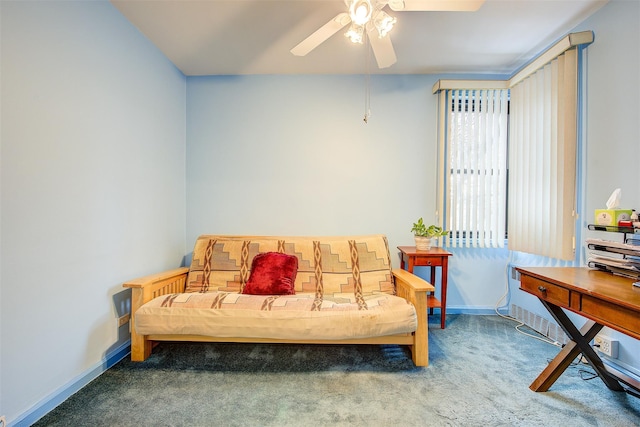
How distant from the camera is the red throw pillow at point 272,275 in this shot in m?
2.29

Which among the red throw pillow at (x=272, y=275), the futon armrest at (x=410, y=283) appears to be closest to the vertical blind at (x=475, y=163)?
the futon armrest at (x=410, y=283)

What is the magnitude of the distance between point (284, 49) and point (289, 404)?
8.83ft

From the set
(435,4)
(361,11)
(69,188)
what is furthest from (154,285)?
(435,4)

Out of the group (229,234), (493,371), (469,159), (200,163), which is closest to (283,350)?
(229,234)

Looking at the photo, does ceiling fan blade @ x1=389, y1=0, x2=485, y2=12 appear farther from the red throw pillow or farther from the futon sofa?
the red throw pillow

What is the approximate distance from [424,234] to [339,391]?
1.58 metres

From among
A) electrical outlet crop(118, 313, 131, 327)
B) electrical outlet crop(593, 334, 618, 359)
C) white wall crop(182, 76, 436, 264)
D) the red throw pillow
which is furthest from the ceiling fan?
electrical outlet crop(118, 313, 131, 327)

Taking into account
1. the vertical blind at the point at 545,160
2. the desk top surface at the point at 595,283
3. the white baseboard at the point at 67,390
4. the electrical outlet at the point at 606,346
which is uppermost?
the vertical blind at the point at 545,160

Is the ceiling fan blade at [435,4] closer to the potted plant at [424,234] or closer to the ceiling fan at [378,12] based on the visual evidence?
the ceiling fan at [378,12]

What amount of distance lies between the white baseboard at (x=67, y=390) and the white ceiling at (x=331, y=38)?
2483 millimetres

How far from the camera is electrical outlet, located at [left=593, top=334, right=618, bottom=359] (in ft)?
6.06

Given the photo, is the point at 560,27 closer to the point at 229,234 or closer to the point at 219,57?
the point at 219,57

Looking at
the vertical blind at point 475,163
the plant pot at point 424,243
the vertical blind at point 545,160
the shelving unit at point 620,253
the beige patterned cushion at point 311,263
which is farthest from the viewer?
the vertical blind at point 475,163

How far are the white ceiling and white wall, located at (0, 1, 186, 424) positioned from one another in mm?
383
